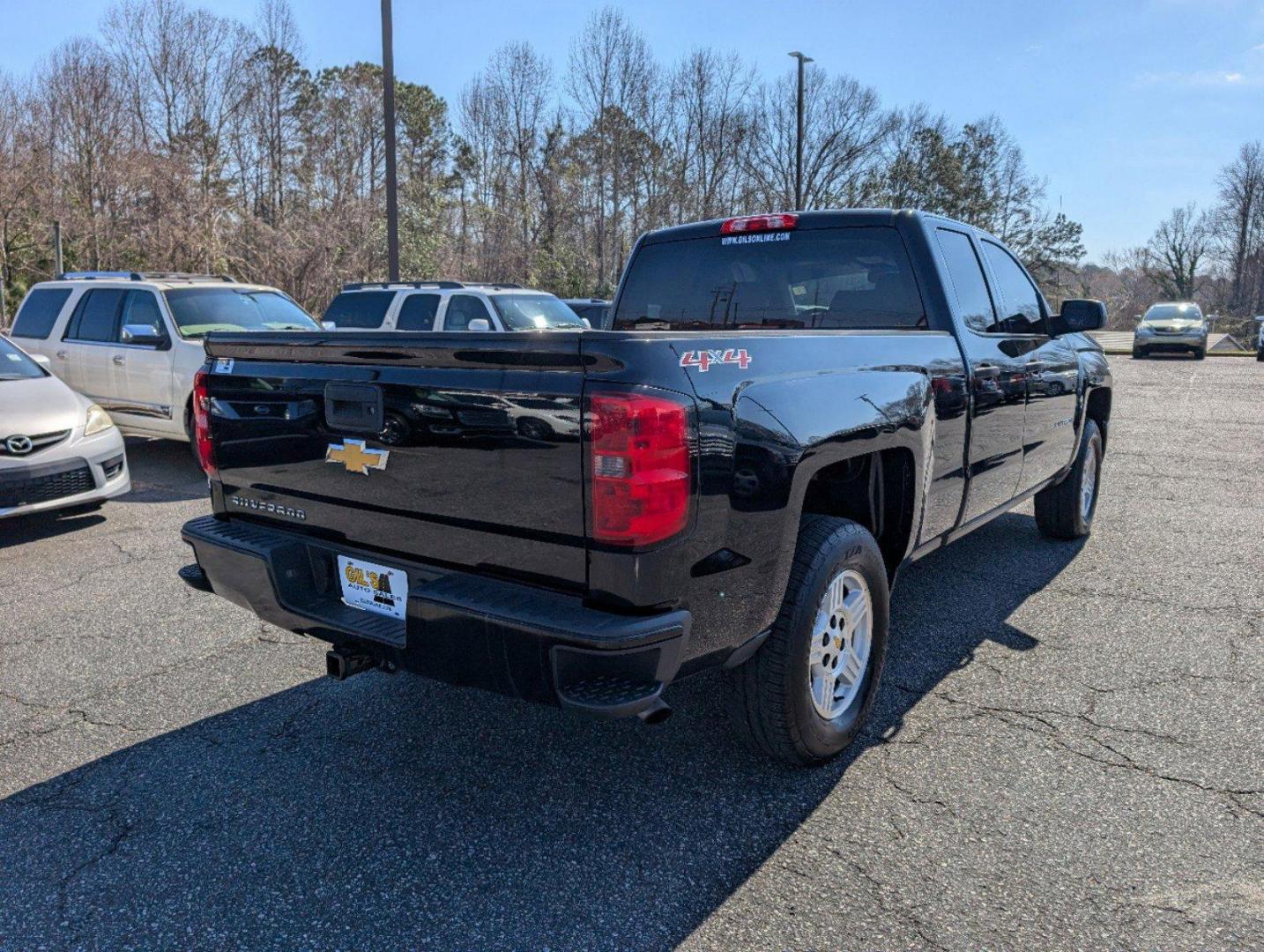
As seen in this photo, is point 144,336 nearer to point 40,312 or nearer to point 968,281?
point 40,312

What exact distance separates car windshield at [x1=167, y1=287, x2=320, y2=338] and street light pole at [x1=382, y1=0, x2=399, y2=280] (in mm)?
5403

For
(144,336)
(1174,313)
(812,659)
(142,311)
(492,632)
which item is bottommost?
(812,659)

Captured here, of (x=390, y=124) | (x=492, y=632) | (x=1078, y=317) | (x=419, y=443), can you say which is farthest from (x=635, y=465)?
(x=390, y=124)

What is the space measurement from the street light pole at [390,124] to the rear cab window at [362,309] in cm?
289

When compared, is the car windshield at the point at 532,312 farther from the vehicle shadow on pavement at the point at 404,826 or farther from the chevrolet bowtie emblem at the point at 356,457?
the chevrolet bowtie emblem at the point at 356,457

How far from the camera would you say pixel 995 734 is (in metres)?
3.33

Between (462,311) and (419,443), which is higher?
(462,311)

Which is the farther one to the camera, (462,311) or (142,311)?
(462,311)

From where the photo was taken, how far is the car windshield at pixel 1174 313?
27.5 m

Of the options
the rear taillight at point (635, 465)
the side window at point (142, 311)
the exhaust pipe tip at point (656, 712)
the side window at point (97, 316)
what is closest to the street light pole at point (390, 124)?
the side window at point (97, 316)

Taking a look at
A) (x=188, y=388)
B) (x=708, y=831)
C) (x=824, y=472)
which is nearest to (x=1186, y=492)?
(x=824, y=472)

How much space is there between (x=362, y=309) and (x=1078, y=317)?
8.85 m

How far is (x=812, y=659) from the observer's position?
298cm

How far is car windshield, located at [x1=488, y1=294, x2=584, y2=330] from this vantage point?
10828mm
